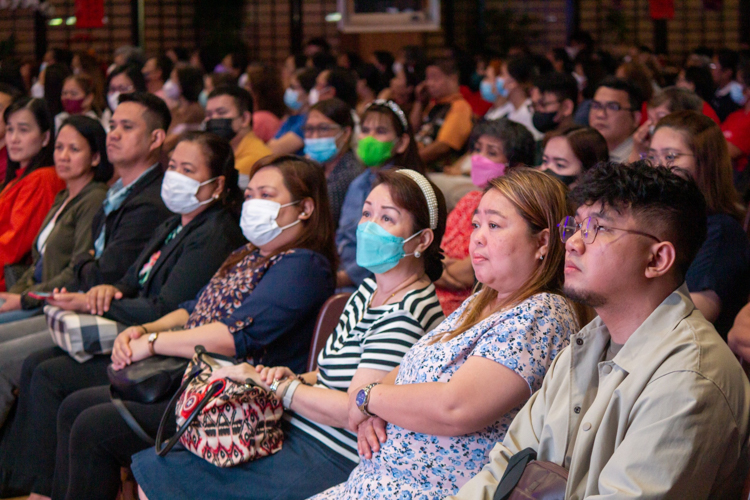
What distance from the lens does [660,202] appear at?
4.89 ft

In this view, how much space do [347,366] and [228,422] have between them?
37 centimetres

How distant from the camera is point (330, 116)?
4.54m

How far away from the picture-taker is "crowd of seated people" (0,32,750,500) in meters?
1.47

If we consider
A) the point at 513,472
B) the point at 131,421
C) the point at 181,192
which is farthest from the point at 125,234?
the point at 513,472

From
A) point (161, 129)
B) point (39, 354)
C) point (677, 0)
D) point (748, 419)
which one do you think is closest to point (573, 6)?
point (677, 0)

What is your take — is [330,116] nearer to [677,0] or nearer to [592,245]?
[592,245]

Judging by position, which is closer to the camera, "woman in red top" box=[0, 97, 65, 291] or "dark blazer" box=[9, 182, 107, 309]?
"dark blazer" box=[9, 182, 107, 309]

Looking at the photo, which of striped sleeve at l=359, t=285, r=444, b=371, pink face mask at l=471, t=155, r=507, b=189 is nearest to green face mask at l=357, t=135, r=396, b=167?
pink face mask at l=471, t=155, r=507, b=189

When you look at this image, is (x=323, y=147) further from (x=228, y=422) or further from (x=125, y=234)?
(x=228, y=422)

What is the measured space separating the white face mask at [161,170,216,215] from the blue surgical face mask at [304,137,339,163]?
1407 mm

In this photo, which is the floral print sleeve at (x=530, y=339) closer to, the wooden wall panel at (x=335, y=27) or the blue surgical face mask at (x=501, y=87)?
the blue surgical face mask at (x=501, y=87)

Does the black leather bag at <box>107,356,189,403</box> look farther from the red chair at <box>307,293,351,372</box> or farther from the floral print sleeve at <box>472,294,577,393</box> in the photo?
the floral print sleeve at <box>472,294,577,393</box>

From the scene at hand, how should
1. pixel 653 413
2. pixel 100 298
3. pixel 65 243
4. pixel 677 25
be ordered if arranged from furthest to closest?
1. pixel 677 25
2. pixel 65 243
3. pixel 100 298
4. pixel 653 413

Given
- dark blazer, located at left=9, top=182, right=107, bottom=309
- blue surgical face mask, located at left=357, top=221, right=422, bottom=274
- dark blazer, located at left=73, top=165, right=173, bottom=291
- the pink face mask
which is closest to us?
blue surgical face mask, located at left=357, top=221, right=422, bottom=274
